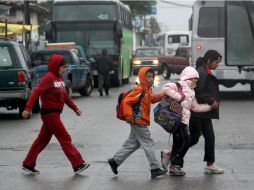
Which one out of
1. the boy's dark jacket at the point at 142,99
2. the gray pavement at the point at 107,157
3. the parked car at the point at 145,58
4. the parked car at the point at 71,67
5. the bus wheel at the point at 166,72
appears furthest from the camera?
the parked car at the point at 145,58

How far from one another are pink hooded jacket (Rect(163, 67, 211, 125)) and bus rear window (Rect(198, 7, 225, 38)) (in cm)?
1480

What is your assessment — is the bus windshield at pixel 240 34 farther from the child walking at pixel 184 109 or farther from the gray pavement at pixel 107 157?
the child walking at pixel 184 109

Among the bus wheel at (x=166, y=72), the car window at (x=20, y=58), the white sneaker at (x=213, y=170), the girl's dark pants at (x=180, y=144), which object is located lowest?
the bus wheel at (x=166, y=72)

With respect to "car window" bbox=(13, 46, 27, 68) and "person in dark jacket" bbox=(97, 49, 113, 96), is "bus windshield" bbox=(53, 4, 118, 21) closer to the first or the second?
"person in dark jacket" bbox=(97, 49, 113, 96)

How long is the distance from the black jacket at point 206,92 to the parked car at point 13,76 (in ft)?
28.7

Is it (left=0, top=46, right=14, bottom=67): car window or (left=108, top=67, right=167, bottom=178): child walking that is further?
(left=0, top=46, right=14, bottom=67): car window

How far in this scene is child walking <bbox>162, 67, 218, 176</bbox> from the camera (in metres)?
10.7

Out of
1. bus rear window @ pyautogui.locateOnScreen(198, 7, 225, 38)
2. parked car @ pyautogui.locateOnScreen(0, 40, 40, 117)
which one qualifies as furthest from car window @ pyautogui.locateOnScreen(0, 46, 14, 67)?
bus rear window @ pyautogui.locateOnScreen(198, 7, 225, 38)

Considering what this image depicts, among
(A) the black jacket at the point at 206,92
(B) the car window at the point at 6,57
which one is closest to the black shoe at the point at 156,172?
(A) the black jacket at the point at 206,92

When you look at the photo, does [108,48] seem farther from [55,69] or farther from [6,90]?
[55,69]

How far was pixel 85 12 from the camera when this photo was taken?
111 feet

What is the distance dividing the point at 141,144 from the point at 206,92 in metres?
1.15

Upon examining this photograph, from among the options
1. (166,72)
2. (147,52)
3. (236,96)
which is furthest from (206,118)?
(147,52)

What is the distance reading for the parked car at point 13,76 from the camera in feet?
62.7
